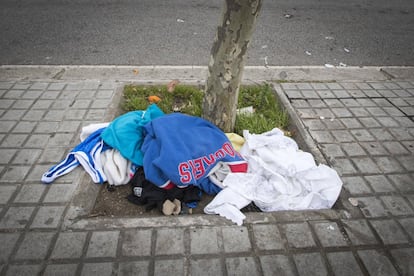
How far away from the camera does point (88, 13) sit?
6047mm

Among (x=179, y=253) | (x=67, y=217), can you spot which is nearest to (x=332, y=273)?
(x=179, y=253)

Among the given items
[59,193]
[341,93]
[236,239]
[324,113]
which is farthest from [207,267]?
[341,93]

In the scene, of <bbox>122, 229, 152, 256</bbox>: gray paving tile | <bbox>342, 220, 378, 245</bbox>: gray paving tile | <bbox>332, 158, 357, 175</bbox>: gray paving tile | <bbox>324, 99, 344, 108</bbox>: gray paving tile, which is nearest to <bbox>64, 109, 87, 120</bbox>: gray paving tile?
<bbox>122, 229, 152, 256</bbox>: gray paving tile

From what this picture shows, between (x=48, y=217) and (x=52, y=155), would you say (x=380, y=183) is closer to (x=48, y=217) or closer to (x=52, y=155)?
(x=48, y=217)

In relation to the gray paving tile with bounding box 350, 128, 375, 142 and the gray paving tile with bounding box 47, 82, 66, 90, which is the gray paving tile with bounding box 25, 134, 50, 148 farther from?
the gray paving tile with bounding box 350, 128, 375, 142

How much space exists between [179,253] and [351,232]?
126 centimetres

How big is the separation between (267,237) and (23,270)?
1594mm

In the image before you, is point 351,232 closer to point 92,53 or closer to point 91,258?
point 91,258

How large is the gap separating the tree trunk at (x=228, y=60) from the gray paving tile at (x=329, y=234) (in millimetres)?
1312

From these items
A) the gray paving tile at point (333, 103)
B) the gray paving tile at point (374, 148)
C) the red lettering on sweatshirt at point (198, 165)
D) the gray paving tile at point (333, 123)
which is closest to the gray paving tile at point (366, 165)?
the gray paving tile at point (374, 148)

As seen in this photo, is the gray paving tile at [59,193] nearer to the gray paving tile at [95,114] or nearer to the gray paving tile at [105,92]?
the gray paving tile at [95,114]

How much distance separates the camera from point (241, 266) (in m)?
1.87

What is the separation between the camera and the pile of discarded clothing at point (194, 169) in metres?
2.26

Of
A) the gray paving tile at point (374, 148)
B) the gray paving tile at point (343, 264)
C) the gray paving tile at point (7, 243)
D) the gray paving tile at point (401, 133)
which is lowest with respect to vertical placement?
the gray paving tile at point (7, 243)
